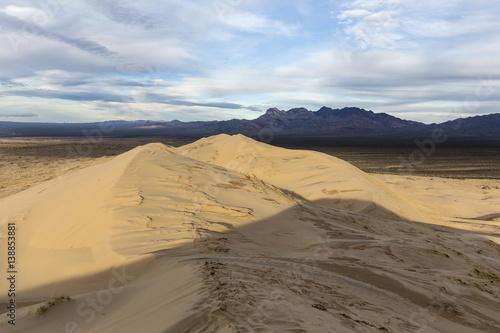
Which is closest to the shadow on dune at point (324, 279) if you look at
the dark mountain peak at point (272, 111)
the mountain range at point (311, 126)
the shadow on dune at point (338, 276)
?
the shadow on dune at point (338, 276)

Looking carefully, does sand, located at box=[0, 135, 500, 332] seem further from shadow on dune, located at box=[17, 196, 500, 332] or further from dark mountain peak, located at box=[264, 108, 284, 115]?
dark mountain peak, located at box=[264, 108, 284, 115]

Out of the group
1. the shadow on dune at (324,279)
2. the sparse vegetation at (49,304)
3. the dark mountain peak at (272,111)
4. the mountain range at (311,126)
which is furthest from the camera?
the dark mountain peak at (272,111)

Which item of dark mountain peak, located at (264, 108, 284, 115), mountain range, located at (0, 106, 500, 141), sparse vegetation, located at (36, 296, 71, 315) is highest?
dark mountain peak, located at (264, 108, 284, 115)

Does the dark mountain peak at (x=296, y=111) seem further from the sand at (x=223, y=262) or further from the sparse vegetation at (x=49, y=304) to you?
the sparse vegetation at (x=49, y=304)

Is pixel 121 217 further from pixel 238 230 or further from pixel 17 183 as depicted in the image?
pixel 17 183

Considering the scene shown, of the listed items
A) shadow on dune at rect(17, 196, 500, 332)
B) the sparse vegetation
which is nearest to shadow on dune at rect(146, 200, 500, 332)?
shadow on dune at rect(17, 196, 500, 332)

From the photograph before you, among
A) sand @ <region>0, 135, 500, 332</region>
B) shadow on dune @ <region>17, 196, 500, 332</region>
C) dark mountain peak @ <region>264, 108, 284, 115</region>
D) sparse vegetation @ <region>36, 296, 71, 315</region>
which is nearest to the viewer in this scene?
shadow on dune @ <region>17, 196, 500, 332</region>

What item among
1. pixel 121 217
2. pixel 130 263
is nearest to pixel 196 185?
pixel 121 217

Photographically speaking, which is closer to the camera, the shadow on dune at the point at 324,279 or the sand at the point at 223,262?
the shadow on dune at the point at 324,279

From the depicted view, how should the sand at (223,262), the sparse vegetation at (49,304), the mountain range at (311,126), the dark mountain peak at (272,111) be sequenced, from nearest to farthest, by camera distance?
the sand at (223,262), the sparse vegetation at (49,304), the mountain range at (311,126), the dark mountain peak at (272,111)
